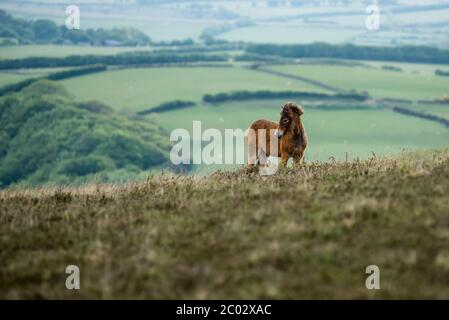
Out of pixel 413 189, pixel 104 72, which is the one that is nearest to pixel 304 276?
pixel 413 189

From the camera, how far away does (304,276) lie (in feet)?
27.9

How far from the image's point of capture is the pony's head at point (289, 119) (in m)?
17.6

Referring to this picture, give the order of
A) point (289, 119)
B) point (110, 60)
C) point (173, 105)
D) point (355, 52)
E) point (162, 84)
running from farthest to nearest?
point (355, 52)
point (110, 60)
point (162, 84)
point (173, 105)
point (289, 119)

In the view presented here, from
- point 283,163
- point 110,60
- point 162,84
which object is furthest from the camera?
point 110,60

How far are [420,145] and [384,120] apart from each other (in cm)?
1793

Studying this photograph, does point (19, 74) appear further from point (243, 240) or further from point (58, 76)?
point (243, 240)

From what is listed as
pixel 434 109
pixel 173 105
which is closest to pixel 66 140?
pixel 173 105

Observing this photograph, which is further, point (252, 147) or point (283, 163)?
point (252, 147)

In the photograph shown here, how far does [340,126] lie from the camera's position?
104m

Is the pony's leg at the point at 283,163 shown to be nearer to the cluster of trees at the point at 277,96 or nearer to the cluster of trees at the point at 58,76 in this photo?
the cluster of trees at the point at 277,96

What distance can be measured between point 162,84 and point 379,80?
4391 centimetres

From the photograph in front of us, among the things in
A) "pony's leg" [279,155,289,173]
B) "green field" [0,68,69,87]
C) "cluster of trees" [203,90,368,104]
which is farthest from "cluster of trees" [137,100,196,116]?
"pony's leg" [279,155,289,173]

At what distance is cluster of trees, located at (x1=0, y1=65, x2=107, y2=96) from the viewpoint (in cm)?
13875

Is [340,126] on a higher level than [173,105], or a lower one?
lower
